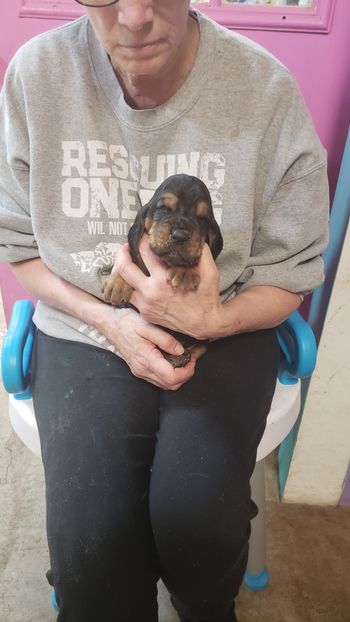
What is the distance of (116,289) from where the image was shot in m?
0.98

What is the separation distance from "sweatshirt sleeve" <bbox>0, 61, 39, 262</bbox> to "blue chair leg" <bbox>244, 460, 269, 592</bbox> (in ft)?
2.42

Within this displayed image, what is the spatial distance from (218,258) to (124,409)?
0.36m

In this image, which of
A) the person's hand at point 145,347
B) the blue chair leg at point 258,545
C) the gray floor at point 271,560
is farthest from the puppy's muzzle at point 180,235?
the gray floor at point 271,560

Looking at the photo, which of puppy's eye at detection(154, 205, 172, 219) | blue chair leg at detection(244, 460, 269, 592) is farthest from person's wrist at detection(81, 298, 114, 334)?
blue chair leg at detection(244, 460, 269, 592)

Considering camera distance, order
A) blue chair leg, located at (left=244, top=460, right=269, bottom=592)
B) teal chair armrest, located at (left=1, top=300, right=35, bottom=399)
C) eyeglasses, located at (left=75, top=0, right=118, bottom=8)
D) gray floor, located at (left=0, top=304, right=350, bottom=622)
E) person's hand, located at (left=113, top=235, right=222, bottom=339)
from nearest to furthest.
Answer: eyeglasses, located at (left=75, top=0, right=118, bottom=8), person's hand, located at (left=113, top=235, right=222, bottom=339), teal chair armrest, located at (left=1, top=300, right=35, bottom=399), blue chair leg, located at (left=244, top=460, right=269, bottom=592), gray floor, located at (left=0, top=304, right=350, bottom=622)

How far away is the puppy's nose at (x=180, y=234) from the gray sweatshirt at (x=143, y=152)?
217 mm

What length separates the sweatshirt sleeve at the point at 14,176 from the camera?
1008 mm

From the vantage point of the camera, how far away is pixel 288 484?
1.63 meters

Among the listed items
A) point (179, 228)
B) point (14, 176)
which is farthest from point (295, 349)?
point (14, 176)

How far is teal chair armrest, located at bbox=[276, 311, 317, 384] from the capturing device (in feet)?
3.62

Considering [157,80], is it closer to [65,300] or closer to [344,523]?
[65,300]

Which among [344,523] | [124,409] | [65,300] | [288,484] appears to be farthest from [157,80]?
[344,523]

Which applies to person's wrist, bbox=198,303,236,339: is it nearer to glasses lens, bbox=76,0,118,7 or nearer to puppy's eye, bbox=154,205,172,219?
puppy's eye, bbox=154,205,172,219

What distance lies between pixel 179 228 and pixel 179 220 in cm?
2
